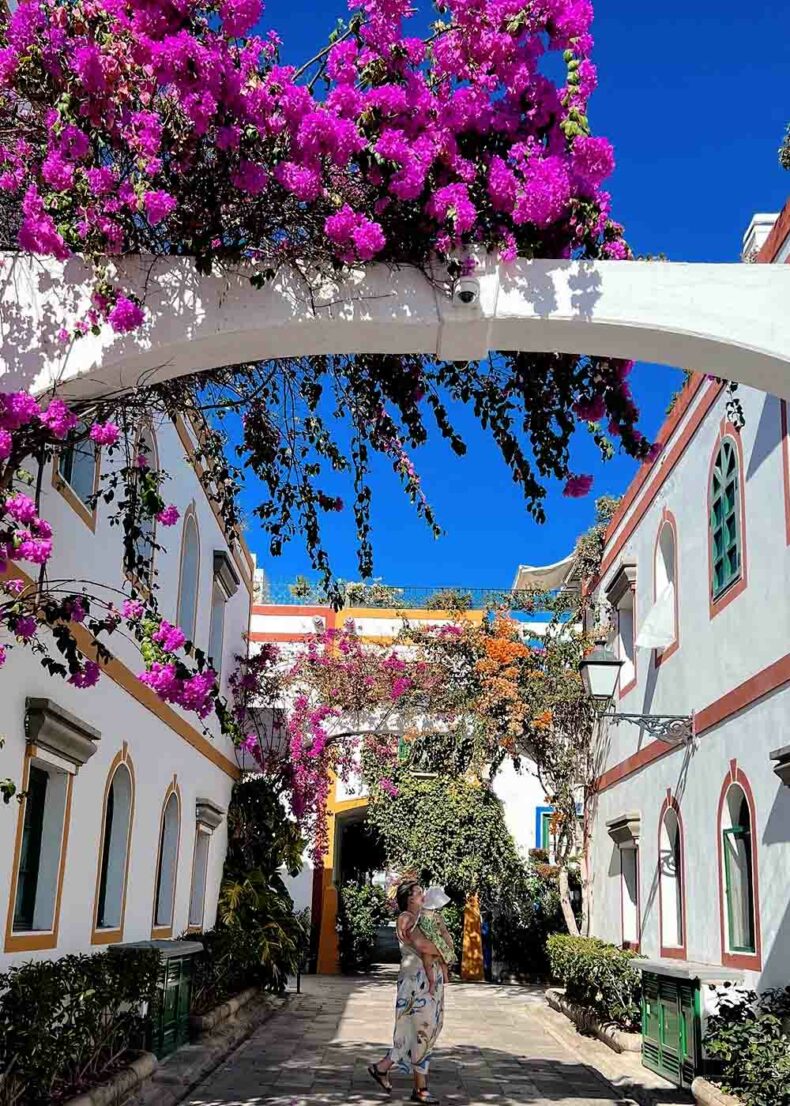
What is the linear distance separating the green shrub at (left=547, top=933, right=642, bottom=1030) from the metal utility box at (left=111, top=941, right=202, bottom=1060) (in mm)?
4439

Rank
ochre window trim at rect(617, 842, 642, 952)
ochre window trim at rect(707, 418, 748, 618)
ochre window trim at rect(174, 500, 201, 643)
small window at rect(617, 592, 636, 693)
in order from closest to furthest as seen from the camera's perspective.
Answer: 1. ochre window trim at rect(707, 418, 748, 618)
2. ochre window trim at rect(174, 500, 201, 643)
3. ochre window trim at rect(617, 842, 642, 952)
4. small window at rect(617, 592, 636, 693)

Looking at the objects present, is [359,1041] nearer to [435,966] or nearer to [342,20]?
[435,966]

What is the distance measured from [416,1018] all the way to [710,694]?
3.90m

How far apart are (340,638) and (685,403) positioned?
11128 millimetres

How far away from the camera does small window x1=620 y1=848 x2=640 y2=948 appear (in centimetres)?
1495

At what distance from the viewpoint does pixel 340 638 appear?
2259 cm

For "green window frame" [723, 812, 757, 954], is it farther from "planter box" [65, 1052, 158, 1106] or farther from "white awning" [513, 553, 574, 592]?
"white awning" [513, 553, 574, 592]

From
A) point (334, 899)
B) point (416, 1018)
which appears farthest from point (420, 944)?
point (334, 899)

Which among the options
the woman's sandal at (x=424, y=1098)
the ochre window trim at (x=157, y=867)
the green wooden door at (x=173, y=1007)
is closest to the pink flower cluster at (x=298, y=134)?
the woman's sandal at (x=424, y=1098)

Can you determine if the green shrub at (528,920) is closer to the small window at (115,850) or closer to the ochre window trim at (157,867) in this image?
the ochre window trim at (157,867)

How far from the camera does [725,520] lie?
1111cm

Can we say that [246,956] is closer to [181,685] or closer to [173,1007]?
[173,1007]

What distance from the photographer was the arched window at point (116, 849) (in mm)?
10836

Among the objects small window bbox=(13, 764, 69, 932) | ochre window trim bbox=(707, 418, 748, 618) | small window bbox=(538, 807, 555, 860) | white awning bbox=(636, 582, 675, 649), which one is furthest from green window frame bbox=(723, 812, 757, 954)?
small window bbox=(538, 807, 555, 860)
